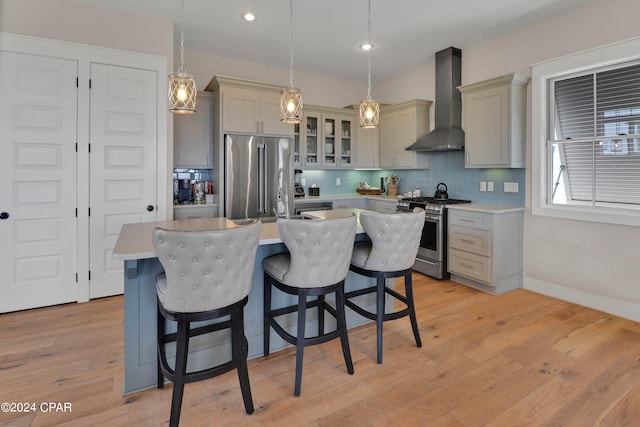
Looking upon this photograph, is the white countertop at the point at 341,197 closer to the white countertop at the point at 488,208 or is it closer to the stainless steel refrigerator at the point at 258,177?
the stainless steel refrigerator at the point at 258,177

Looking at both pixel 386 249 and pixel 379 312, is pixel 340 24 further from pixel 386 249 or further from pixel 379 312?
pixel 379 312

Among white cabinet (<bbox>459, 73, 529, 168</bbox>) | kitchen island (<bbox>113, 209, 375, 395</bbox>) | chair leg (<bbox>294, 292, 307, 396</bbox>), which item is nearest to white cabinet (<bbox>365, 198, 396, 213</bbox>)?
white cabinet (<bbox>459, 73, 529, 168</bbox>)

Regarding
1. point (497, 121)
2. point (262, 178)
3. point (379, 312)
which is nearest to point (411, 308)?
point (379, 312)

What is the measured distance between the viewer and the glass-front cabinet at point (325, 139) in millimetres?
5203

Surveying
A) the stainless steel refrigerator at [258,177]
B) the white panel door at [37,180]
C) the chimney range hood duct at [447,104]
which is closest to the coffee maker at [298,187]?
the stainless steel refrigerator at [258,177]

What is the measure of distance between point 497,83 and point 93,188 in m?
4.34

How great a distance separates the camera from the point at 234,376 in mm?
2188

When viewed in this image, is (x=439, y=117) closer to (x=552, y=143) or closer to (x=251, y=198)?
(x=552, y=143)

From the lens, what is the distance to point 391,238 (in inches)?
89.7

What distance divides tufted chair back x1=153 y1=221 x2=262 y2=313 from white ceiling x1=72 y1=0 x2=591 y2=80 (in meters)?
2.67

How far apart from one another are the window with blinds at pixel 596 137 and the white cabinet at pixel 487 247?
575 millimetres

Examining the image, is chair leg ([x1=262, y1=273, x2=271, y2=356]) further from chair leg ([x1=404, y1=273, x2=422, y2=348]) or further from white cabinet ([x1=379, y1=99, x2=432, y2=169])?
white cabinet ([x1=379, y1=99, x2=432, y2=169])

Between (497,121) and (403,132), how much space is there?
151 centimetres

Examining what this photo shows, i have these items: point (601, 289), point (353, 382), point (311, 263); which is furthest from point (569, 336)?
point (311, 263)
